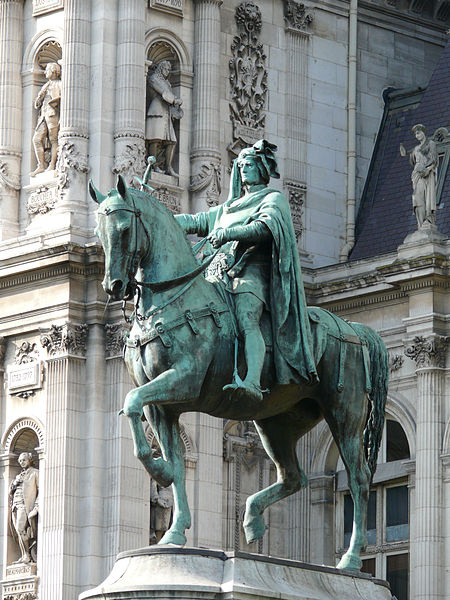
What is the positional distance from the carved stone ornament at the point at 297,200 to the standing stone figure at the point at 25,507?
264 inches

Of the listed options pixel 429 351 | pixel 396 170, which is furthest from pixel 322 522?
pixel 396 170

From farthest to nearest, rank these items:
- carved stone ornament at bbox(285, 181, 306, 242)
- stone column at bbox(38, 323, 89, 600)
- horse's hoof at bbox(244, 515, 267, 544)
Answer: carved stone ornament at bbox(285, 181, 306, 242) < stone column at bbox(38, 323, 89, 600) < horse's hoof at bbox(244, 515, 267, 544)

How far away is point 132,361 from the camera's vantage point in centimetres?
2152

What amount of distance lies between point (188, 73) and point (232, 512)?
24.6 feet

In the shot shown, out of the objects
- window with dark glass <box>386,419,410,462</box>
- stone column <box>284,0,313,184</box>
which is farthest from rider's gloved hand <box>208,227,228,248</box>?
stone column <box>284,0,313,184</box>

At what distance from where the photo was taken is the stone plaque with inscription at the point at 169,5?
39.9 m

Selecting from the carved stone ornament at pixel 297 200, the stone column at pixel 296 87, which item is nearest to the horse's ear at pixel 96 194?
the carved stone ornament at pixel 297 200

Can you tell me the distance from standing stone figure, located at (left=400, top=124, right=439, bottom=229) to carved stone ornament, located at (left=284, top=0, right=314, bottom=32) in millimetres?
3834

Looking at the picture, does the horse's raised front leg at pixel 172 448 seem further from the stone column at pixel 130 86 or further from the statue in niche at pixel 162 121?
the statue in niche at pixel 162 121

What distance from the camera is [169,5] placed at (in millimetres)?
40094

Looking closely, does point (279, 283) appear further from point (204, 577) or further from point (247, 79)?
point (247, 79)

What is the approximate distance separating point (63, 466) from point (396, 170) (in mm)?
9129

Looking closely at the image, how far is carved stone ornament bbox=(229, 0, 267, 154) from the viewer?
41312 millimetres

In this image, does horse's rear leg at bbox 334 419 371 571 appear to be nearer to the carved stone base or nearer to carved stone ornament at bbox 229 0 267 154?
the carved stone base
